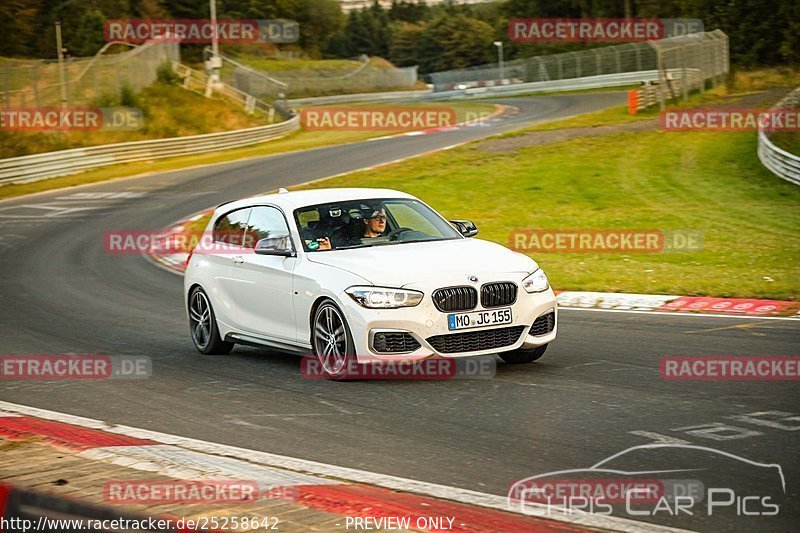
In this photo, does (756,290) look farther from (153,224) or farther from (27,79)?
(27,79)

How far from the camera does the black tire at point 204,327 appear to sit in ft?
38.5

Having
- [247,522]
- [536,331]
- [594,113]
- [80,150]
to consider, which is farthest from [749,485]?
[594,113]

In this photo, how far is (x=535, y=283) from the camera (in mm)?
9773

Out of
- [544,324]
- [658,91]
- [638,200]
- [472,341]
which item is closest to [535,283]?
[544,324]

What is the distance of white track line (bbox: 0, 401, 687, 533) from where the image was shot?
548 cm

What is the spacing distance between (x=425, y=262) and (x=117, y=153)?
35.2m

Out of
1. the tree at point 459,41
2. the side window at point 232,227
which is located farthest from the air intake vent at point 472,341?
the tree at point 459,41

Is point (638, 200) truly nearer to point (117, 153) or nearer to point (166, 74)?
point (117, 153)

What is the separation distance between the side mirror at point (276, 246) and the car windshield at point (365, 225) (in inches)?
5.9

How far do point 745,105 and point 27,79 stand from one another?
2491 cm

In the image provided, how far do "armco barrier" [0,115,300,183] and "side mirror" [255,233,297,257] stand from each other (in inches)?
1116

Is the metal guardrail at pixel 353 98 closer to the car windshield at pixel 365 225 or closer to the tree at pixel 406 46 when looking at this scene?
the tree at pixel 406 46

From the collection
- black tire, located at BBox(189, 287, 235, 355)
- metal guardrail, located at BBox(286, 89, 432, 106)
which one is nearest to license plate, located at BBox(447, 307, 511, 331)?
black tire, located at BBox(189, 287, 235, 355)

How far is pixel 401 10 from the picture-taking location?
612ft
